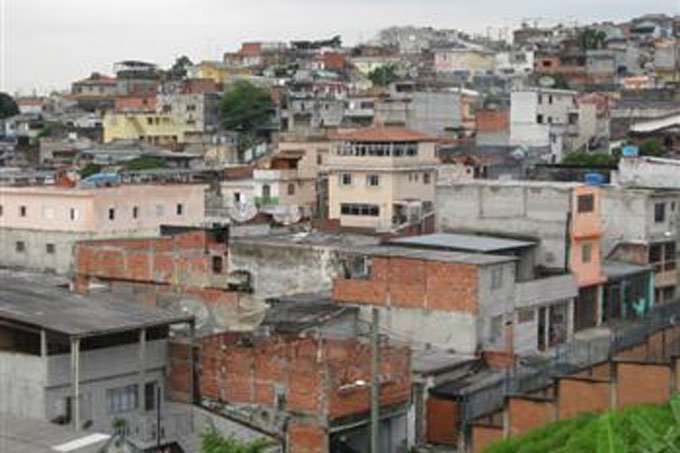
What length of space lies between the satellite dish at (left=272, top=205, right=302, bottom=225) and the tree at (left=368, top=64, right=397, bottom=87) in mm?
47845

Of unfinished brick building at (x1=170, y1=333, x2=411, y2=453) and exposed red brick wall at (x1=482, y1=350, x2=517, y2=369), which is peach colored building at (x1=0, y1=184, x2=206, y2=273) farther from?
exposed red brick wall at (x1=482, y1=350, x2=517, y2=369)

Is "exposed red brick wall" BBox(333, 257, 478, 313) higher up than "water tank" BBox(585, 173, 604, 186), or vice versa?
"water tank" BBox(585, 173, 604, 186)

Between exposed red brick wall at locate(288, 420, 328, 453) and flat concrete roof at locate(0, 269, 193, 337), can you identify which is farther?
exposed red brick wall at locate(288, 420, 328, 453)

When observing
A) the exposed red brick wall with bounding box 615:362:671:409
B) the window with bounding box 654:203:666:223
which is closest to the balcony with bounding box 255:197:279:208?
the window with bounding box 654:203:666:223

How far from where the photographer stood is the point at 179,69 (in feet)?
363

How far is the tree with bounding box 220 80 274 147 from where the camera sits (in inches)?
2948

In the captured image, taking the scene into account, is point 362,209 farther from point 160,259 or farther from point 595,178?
point 160,259

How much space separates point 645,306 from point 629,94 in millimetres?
41138

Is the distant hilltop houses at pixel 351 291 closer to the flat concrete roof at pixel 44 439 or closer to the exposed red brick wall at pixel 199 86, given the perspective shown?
the flat concrete roof at pixel 44 439

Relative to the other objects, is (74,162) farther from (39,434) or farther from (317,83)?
(39,434)

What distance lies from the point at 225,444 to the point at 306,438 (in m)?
2.34

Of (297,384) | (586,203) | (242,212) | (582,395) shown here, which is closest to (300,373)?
(297,384)

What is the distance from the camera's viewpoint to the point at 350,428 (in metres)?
21.1

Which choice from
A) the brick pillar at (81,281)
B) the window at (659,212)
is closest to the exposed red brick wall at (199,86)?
the brick pillar at (81,281)
